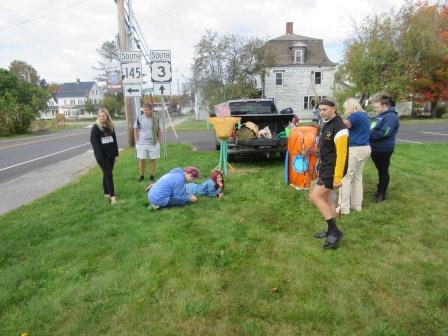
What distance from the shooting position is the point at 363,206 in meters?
5.80

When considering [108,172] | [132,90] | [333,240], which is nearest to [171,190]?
[108,172]

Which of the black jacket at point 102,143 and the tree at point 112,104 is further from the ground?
the tree at point 112,104

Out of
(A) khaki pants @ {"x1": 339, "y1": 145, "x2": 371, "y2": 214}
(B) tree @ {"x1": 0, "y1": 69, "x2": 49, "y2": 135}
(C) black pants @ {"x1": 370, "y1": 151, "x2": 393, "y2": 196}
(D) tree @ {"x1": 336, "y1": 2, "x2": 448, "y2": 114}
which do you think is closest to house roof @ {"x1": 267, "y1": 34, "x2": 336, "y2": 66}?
(D) tree @ {"x1": 336, "y1": 2, "x2": 448, "y2": 114}

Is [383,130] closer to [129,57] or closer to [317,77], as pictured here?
[129,57]

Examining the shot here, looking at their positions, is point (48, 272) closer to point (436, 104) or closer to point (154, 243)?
point (154, 243)

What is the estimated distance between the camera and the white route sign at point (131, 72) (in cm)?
1052

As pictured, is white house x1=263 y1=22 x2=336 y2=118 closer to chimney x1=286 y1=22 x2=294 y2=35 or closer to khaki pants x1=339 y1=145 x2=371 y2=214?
chimney x1=286 y1=22 x2=294 y2=35

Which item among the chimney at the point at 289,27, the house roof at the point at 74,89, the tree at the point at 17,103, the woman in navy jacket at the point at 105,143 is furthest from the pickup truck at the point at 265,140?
the house roof at the point at 74,89

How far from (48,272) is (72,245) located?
0.70 meters

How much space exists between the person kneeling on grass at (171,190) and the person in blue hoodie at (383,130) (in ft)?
10.0

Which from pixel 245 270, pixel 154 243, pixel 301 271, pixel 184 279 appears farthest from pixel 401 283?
pixel 154 243

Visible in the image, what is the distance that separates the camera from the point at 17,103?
109ft

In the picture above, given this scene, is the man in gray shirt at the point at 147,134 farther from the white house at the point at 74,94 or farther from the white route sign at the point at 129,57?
the white house at the point at 74,94

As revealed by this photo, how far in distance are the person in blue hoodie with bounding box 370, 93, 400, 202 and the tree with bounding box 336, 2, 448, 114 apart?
26.8 m
